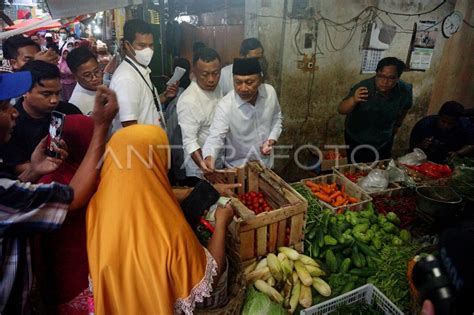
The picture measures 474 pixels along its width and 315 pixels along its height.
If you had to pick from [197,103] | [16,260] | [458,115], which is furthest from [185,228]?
[458,115]

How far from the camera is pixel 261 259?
2.85 metres

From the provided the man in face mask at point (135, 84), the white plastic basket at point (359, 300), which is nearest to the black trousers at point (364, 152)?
the white plastic basket at point (359, 300)

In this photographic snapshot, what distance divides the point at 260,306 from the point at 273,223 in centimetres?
67

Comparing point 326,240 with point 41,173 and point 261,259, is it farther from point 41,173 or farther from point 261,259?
point 41,173

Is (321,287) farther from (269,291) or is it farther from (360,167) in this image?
(360,167)

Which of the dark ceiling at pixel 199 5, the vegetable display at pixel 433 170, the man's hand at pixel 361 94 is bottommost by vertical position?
the vegetable display at pixel 433 170

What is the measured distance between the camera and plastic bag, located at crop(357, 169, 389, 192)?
3.82m

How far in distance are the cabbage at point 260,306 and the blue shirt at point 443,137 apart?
12.7 feet

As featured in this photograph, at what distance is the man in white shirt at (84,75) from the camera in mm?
3762

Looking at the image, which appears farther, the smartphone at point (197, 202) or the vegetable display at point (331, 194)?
the vegetable display at point (331, 194)

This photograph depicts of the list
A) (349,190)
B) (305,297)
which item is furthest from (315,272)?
(349,190)

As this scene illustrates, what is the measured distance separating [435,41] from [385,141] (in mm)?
3391

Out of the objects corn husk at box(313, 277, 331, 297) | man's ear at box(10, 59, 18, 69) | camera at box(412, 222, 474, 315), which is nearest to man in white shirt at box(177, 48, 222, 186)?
corn husk at box(313, 277, 331, 297)

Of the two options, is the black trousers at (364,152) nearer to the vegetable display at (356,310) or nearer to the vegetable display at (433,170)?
the vegetable display at (433,170)
